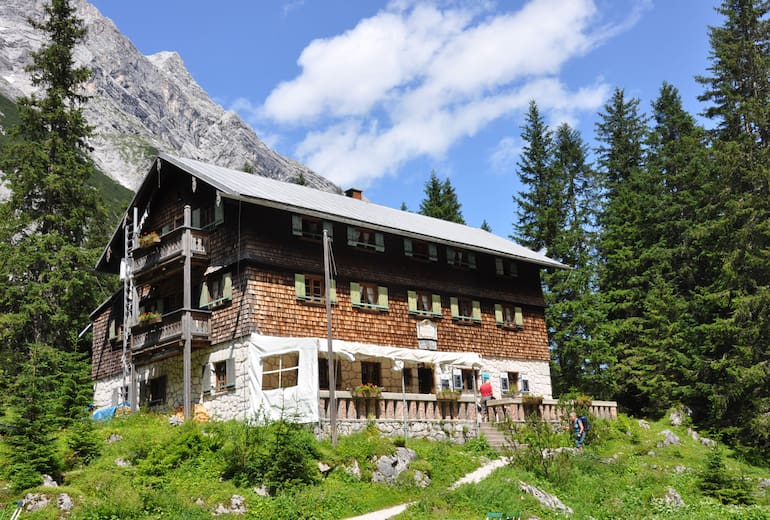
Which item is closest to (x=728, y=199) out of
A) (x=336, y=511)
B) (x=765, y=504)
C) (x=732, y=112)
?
(x=732, y=112)

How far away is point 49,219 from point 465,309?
22556mm

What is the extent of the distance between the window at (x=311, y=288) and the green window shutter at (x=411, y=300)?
4334 mm

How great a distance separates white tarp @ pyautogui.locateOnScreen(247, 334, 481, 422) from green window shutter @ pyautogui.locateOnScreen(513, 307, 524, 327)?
31.7 ft

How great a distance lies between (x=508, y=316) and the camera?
3844 cm

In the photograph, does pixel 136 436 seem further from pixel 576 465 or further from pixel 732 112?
pixel 732 112

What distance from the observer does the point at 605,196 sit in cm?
5475

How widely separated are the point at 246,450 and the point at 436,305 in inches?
620

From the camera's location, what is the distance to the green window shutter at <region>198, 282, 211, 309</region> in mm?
30234

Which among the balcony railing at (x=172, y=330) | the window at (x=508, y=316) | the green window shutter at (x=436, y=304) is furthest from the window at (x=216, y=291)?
the window at (x=508, y=316)

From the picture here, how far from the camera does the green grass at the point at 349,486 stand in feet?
60.3

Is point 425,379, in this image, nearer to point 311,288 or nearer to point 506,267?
point 311,288

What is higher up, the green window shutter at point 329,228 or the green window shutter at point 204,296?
the green window shutter at point 329,228

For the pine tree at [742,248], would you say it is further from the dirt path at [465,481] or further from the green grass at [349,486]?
the dirt path at [465,481]

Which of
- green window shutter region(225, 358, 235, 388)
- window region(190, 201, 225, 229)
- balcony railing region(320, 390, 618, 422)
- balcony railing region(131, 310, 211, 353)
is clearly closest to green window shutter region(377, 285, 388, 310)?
balcony railing region(320, 390, 618, 422)
